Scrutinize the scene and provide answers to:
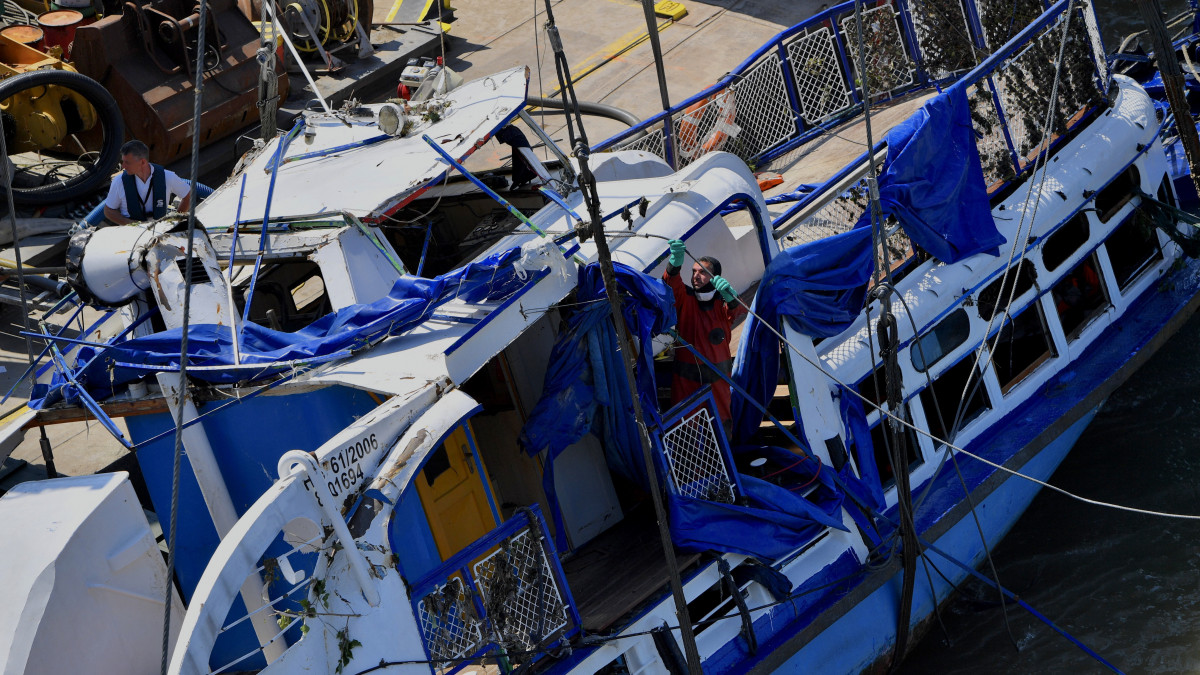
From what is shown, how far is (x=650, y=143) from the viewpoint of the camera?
11.5 metres

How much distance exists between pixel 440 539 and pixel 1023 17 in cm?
821

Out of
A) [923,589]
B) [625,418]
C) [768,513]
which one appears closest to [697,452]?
[625,418]

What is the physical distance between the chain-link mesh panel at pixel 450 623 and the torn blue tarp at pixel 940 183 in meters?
4.14

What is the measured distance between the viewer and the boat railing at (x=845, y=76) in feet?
35.0

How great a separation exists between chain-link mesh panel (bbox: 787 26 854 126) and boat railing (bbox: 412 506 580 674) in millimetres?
6824

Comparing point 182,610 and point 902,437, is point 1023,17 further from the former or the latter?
point 182,610

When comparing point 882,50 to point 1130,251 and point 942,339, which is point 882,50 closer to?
point 1130,251

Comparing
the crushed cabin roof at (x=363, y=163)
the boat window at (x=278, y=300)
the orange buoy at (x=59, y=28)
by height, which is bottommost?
the boat window at (x=278, y=300)

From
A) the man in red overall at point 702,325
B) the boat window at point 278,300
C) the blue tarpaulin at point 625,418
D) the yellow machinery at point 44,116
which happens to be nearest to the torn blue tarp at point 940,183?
the man in red overall at point 702,325

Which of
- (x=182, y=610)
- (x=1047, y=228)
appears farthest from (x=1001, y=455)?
(x=182, y=610)

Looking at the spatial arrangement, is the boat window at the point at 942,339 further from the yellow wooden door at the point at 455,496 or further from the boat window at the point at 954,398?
the yellow wooden door at the point at 455,496

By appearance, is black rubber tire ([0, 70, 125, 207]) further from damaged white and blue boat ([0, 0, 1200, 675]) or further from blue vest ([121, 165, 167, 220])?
damaged white and blue boat ([0, 0, 1200, 675])

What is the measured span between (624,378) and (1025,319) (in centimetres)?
464

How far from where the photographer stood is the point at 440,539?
22.9 ft
